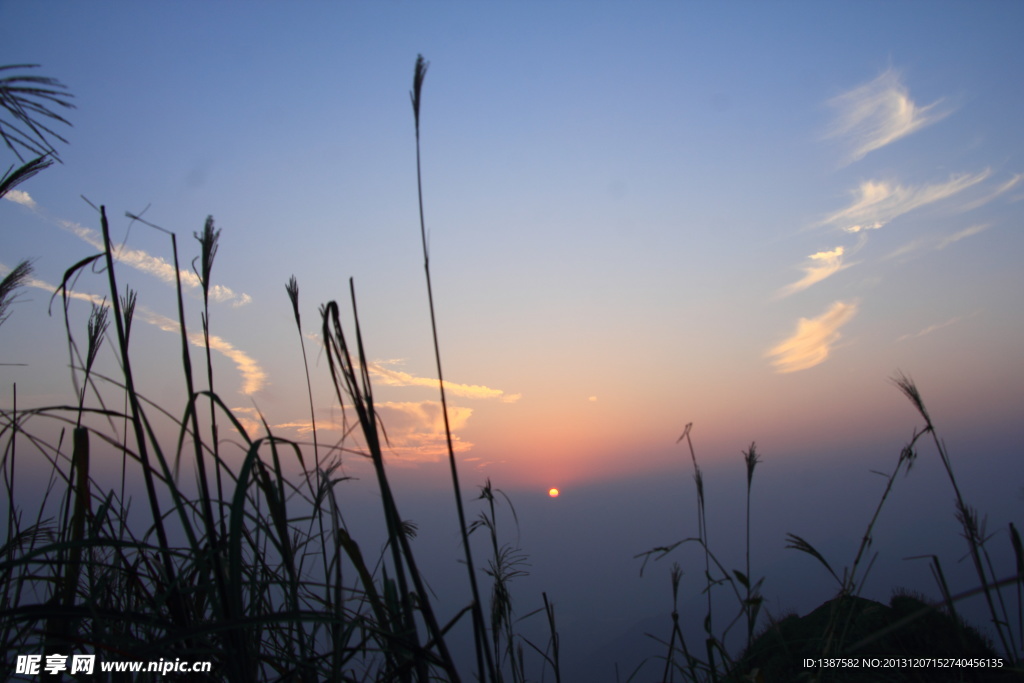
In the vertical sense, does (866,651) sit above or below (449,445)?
below

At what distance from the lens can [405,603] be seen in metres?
0.99

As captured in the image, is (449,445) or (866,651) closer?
(449,445)

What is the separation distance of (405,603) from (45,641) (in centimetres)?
80

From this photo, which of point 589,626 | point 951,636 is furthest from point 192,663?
point 589,626

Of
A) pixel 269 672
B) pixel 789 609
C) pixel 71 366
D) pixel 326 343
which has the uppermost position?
pixel 71 366

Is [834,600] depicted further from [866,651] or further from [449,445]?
[449,445]

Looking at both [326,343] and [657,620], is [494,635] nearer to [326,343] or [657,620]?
[326,343]

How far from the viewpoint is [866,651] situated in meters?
1.77

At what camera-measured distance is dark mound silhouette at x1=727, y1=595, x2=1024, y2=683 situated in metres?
1.14

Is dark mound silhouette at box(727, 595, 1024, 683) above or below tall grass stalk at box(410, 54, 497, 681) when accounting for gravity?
below

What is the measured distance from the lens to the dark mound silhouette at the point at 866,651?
3.73 feet

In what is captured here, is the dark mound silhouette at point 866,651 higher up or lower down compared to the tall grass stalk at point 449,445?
lower down

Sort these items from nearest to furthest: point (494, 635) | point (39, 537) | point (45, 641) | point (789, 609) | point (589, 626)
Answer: point (45, 641)
point (39, 537)
point (494, 635)
point (789, 609)
point (589, 626)

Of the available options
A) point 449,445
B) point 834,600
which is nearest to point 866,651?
point 834,600
